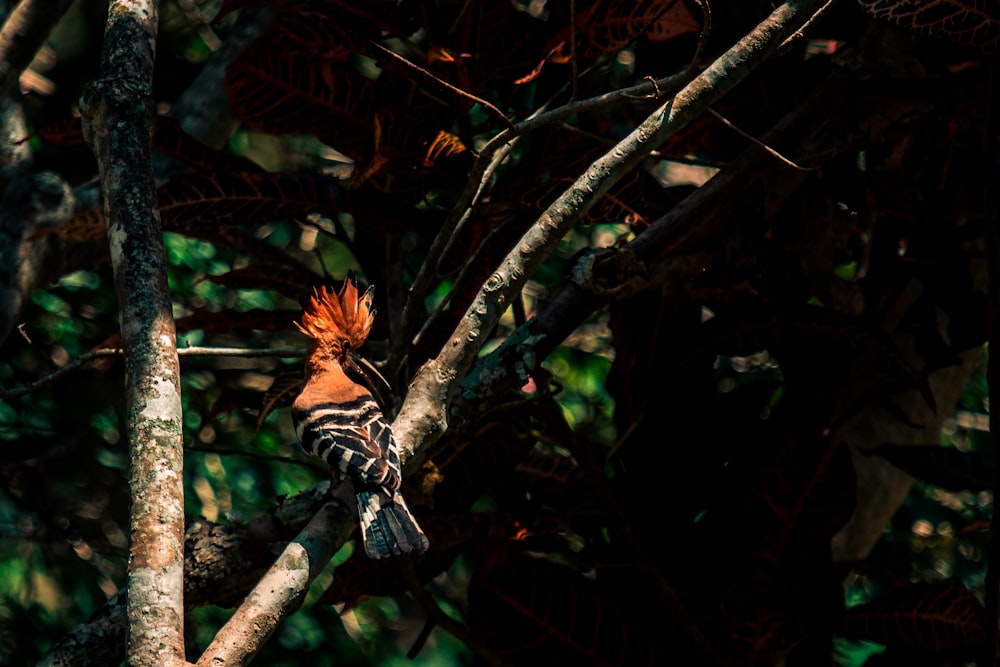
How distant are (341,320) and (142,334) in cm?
73

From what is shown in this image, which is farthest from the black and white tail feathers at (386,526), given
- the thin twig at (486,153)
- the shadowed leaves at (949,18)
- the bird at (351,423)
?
the shadowed leaves at (949,18)

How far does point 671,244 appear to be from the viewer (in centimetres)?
231

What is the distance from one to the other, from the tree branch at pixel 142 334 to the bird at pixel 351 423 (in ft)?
1.34

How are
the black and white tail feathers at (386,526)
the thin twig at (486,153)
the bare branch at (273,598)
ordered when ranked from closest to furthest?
the bare branch at (273,598), the thin twig at (486,153), the black and white tail feathers at (386,526)

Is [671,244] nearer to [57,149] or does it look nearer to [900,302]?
[900,302]

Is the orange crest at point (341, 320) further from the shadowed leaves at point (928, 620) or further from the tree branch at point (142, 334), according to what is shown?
the shadowed leaves at point (928, 620)

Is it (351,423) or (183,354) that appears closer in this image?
(183,354)

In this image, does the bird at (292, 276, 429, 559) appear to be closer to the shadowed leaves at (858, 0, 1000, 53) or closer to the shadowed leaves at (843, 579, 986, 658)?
the shadowed leaves at (843, 579, 986, 658)

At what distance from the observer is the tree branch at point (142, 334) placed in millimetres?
1474

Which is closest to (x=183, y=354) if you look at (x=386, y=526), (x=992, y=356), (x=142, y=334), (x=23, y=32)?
(x=142, y=334)

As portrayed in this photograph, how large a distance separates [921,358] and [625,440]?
2.76 ft

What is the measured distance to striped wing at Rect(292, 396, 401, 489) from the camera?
195 cm

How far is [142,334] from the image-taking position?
1.75m

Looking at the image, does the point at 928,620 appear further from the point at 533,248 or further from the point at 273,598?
the point at 273,598
